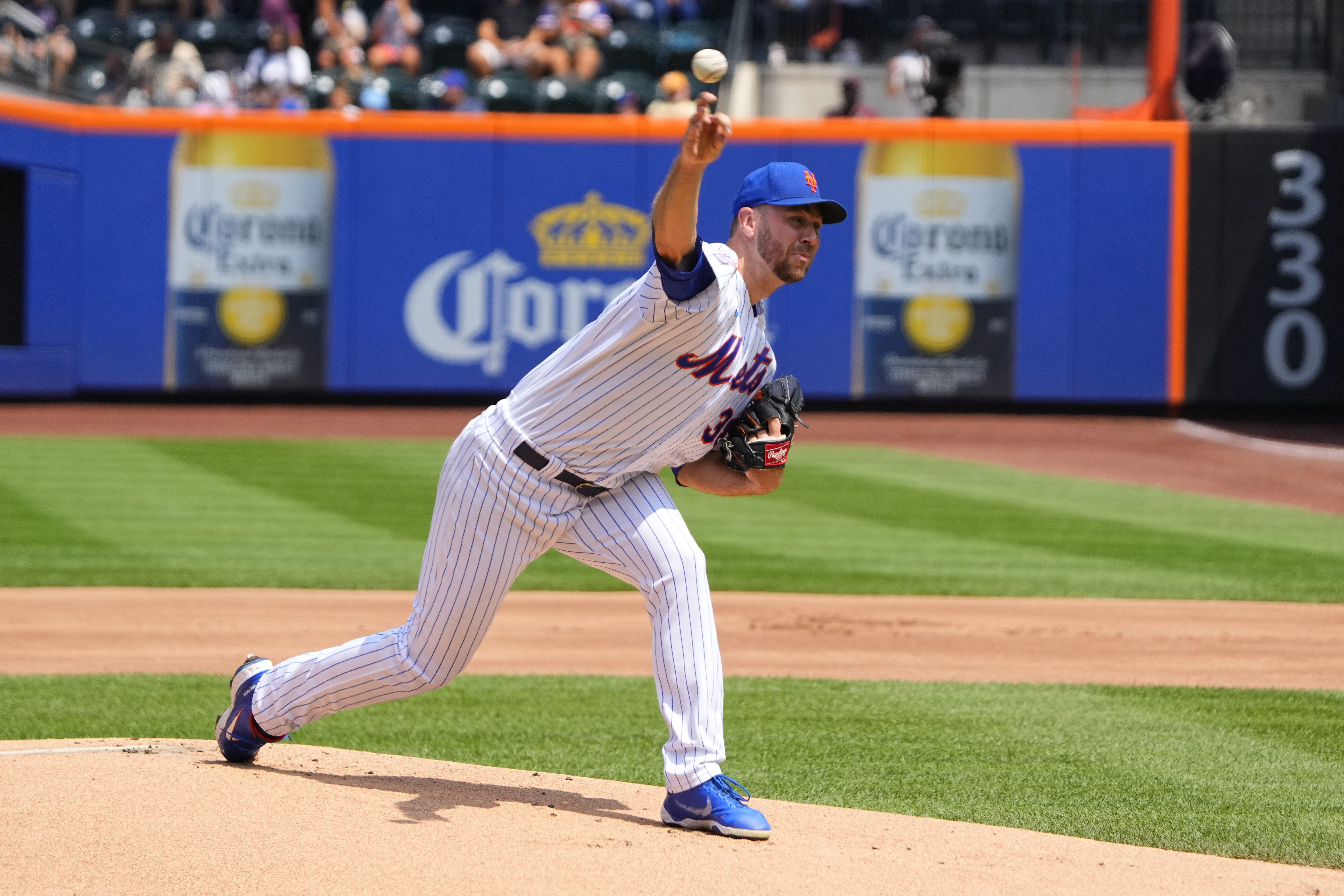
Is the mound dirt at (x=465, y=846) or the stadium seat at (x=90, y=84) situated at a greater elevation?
the stadium seat at (x=90, y=84)

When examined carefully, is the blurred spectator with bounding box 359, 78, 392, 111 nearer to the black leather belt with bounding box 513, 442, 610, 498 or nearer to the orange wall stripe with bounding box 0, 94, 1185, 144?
the orange wall stripe with bounding box 0, 94, 1185, 144

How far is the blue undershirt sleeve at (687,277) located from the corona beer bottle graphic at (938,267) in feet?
51.7

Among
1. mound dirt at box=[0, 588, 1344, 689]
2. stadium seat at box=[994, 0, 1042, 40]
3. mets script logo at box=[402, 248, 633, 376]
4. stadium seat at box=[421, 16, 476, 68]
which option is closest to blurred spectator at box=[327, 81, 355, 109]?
stadium seat at box=[421, 16, 476, 68]

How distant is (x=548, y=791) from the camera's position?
177 inches

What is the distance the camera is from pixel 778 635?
7949 millimetres

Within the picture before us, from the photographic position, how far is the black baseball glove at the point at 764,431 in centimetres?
416

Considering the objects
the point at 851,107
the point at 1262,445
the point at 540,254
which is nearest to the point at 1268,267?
the point at 1262,445

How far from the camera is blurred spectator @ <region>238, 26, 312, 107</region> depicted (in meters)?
19.6

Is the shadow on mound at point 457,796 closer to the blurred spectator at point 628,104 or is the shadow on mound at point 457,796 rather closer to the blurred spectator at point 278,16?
the blurred spectator at point 628,104

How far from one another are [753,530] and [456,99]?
978cm

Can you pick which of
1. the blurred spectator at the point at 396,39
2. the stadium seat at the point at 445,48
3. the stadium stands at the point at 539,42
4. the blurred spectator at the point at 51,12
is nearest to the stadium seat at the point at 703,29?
the stadium stands at the point at 539,42

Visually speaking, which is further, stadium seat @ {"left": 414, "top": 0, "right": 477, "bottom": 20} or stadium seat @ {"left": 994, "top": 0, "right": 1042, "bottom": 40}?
stadium seat @ {"left": 414, "top": 0, "right": 477, "bottom": 20}

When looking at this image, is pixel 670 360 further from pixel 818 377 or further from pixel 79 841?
pixel 818 377

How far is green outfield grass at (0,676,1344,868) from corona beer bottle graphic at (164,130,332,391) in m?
13.1
